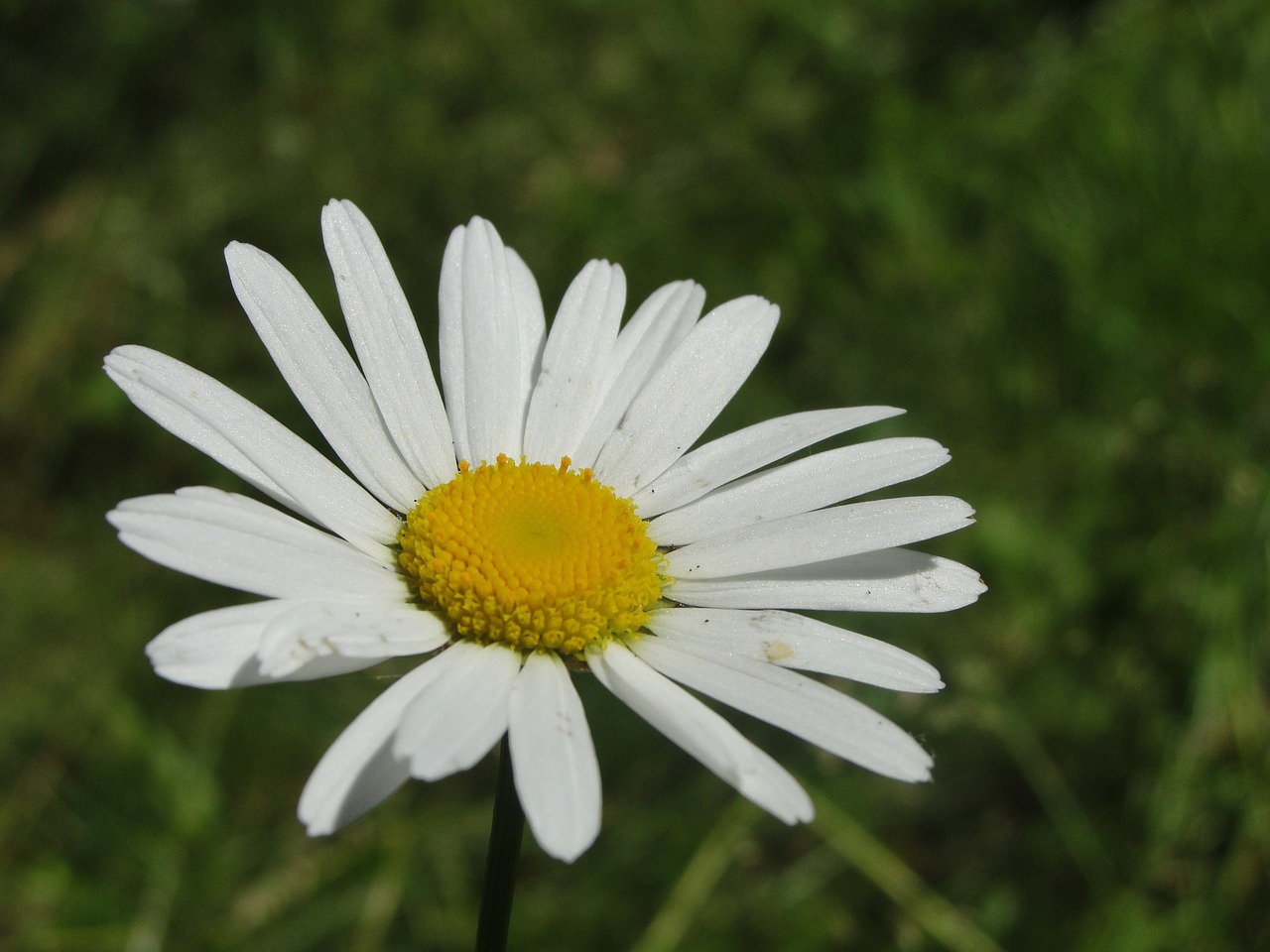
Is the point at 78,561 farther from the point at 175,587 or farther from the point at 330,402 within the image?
the point at 330,402

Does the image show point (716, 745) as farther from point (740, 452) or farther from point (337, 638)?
point (740, 452)

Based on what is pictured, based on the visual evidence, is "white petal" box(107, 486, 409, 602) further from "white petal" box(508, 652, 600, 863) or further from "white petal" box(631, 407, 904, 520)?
"white petal" box(631, 407, 904, 520)

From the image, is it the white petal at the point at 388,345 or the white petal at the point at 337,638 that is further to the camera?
the white petal at the point at 388,345

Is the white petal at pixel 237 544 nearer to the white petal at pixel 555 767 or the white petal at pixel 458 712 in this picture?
the white petal at pixel 458 712

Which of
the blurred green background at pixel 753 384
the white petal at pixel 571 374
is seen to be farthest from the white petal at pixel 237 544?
the blurred green background at pixel 753 384

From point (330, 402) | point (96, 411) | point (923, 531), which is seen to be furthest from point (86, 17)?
point (923, 531)

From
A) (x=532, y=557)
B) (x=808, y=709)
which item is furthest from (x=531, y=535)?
(x=808, y=709)

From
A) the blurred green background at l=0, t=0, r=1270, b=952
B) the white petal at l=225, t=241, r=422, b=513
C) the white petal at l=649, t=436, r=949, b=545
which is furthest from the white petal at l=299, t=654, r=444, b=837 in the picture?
the blurred green background at l=0, t=0, r=1270, b=952
